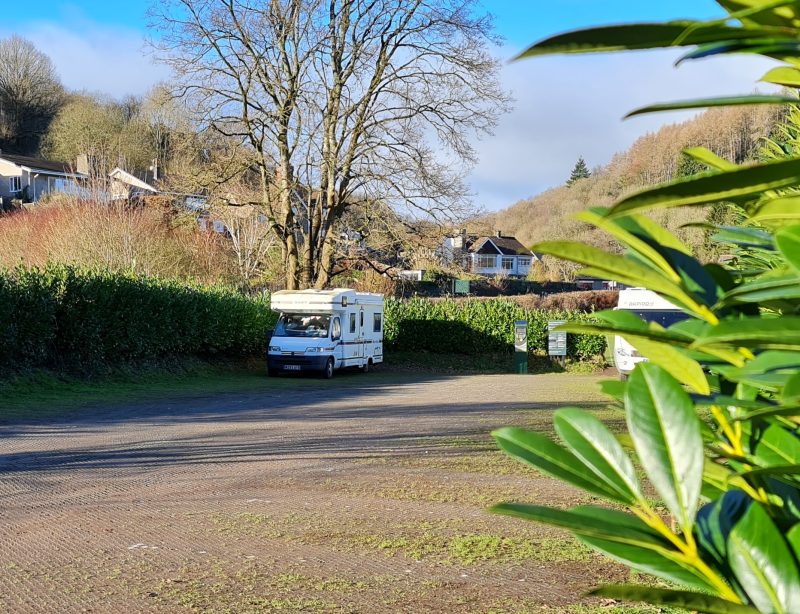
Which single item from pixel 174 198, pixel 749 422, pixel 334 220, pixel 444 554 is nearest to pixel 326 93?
pixel 334 220

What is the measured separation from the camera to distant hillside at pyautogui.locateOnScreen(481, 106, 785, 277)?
635 centimetres

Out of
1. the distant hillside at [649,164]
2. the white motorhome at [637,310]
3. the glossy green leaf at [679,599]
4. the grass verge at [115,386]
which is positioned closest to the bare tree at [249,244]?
the distant hillside at [649,164]

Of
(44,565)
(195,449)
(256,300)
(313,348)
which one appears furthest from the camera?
(256,300)

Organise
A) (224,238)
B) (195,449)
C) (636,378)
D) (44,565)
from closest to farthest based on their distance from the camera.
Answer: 1. (636,378)
2. (44,565)
3. (195,449)
4. (224,238)

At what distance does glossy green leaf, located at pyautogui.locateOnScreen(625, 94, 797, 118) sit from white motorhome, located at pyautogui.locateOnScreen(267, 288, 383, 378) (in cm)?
2320

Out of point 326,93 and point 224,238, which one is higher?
point 326,93

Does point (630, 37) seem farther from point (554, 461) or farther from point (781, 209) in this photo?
point (554, 461)

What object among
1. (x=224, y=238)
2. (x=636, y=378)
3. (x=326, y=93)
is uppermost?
(x=326, y=93)

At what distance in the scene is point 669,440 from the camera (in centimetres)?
83

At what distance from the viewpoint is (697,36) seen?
773 mm

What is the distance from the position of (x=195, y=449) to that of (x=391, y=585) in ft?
20.5

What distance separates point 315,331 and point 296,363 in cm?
118

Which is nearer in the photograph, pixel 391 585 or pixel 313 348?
pixel 391 585

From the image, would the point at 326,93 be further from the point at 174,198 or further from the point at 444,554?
the point at 444,554
